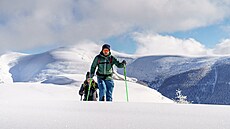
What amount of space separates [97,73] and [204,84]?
452ft

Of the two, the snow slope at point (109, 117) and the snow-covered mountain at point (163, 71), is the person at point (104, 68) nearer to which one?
the snow slope at point (109, 117)

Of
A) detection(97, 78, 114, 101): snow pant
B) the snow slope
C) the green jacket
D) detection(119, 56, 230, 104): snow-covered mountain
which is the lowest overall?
the snow slope

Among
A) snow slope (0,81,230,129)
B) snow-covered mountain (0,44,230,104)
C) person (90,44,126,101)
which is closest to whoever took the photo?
snow slope (0,81,230,129)

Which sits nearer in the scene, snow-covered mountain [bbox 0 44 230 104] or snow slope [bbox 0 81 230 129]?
snow slope [bbox 0 81 230 129]

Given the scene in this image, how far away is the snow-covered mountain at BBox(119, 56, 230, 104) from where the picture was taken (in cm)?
13162

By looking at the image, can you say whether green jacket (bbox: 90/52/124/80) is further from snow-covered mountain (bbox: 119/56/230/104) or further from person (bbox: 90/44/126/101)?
snow-covered mountain (bbox: 119/56/230/104)

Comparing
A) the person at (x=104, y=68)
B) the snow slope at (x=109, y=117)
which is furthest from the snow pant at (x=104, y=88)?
the snow slope at (x=109, y=117)

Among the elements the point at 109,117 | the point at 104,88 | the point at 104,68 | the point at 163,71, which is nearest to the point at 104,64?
the point at 104,68

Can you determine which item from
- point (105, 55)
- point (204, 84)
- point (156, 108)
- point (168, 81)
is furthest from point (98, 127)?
point (168, 81)

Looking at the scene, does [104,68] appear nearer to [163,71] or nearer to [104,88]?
[104,88]

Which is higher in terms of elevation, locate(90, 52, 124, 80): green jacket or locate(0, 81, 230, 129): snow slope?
locate(90, 52, 124, 80): green jacket

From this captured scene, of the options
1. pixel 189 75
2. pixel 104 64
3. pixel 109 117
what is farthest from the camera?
pixel 189 75

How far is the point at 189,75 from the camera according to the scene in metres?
151

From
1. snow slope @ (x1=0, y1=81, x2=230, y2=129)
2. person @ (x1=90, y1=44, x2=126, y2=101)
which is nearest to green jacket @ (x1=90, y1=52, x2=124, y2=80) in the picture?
person @ (x1=90, y1=44, x2=126, y2=101)
